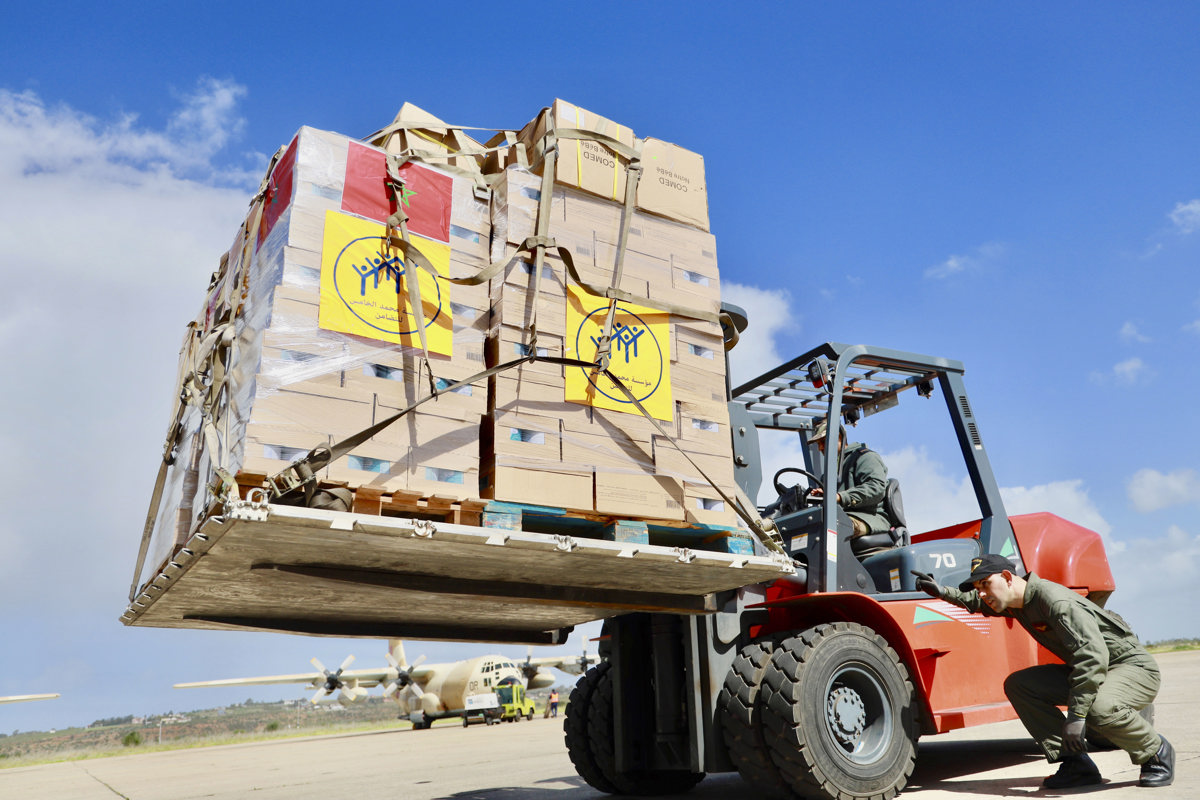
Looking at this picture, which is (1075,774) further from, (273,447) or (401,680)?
(401,680)

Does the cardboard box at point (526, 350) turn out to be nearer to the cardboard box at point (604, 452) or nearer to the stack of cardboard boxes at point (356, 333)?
the stack of cardboard boxes at point (356, 333)

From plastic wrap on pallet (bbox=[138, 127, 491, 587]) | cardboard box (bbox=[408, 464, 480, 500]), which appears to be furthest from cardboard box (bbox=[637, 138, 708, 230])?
cardboard box (bbox=[408, 464, 480, 500])

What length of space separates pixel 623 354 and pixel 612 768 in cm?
335

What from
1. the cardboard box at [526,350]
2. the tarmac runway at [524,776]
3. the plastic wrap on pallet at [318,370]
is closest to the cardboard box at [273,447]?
the plastic wrap on pallet at [318,370]

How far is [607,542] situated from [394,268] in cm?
163

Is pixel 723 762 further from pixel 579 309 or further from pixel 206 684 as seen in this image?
pixel 206 684

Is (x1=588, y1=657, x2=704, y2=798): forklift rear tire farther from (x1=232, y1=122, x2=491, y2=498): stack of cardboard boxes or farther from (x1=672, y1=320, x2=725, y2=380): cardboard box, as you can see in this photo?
(x1=232, y1=122, x2=491, y2=498): stack of cardboard boxes

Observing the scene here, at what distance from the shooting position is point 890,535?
6094 millimetres

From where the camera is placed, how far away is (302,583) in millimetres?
4355

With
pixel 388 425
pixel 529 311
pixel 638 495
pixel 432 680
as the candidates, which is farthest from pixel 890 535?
pixel 432 680

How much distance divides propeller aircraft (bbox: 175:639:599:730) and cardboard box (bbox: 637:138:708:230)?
82.2ft

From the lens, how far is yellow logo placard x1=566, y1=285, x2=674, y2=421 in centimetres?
438

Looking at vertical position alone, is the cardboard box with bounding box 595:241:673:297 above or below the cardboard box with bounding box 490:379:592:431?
above

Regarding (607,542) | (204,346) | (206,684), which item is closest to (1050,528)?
(607,542)
